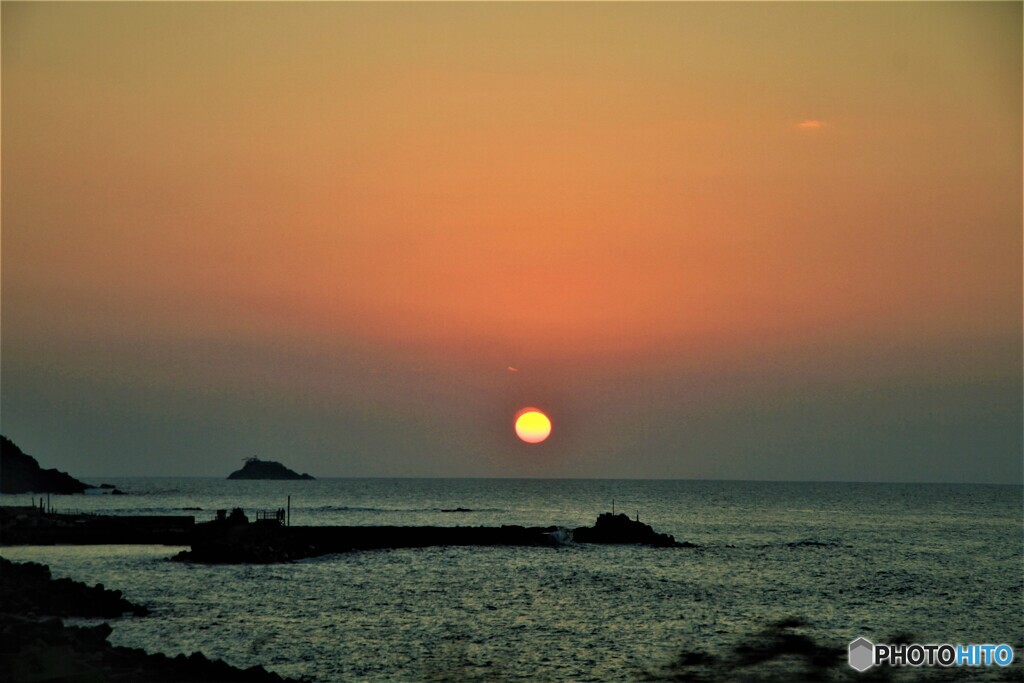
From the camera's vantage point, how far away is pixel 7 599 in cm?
3856

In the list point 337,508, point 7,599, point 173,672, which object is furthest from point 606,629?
point 337,508

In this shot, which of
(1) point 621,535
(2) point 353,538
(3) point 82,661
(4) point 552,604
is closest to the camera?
(3) point 82,661

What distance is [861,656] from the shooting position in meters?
33.6

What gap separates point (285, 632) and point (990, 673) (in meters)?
25.3

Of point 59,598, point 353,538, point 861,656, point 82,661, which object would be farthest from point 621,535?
point 82,661

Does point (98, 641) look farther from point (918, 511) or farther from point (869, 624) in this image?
point (918, 511)

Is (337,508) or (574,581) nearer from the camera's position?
(574,581)

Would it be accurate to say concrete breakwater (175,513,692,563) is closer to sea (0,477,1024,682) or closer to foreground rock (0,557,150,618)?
sea (0,477,1024,682)

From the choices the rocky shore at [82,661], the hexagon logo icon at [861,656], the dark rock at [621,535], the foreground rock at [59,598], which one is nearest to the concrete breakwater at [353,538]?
the dark rock at [621,535]

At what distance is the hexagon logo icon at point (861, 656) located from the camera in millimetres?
31844

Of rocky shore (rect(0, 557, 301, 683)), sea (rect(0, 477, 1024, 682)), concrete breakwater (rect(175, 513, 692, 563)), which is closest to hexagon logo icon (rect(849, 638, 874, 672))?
sea (rect(0, 477, 1024, 682))

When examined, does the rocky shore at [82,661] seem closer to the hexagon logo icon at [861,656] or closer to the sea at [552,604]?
the sea at [552,604]

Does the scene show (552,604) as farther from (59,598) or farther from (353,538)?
(353,538)

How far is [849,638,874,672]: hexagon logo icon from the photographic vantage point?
31844 mm
